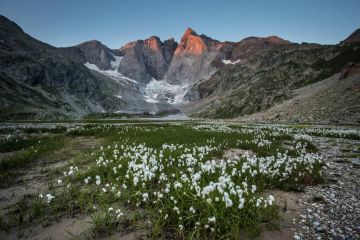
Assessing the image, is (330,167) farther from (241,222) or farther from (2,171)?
(2,171)

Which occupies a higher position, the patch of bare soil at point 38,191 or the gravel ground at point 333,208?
the gravel ground at point 333,208

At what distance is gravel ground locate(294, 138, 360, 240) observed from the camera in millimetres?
5691

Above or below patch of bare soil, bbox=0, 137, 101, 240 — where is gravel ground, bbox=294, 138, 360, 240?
above

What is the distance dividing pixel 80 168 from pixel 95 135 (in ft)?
47.5

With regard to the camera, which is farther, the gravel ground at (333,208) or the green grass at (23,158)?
the green grass at (23,158)

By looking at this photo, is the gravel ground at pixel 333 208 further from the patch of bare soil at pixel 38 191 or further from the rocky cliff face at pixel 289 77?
the rocky cliff face at pixel 289 77

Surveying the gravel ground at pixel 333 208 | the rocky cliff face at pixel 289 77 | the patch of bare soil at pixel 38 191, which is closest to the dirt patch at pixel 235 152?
the gravel ground at pixel 333 208

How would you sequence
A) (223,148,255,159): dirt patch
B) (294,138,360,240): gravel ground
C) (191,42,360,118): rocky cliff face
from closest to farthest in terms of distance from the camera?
(294,138,360,240): gravel ground < (223,148,255,159): dirt patch < (191,42,360,118): rocky cliff face

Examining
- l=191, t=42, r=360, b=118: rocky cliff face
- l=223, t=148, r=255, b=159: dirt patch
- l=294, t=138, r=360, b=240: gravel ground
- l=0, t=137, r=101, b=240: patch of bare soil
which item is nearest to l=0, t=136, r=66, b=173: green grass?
l=0, t=137, r=101, b=240: patch of bare soil

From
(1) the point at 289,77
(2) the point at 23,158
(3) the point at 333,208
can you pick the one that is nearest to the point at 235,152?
(3) the point at 333,208

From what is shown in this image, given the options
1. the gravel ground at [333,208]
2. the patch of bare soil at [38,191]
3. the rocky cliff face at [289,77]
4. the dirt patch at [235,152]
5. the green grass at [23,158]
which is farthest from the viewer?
the rocky cliff face at [289,77]

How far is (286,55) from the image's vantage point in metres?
174

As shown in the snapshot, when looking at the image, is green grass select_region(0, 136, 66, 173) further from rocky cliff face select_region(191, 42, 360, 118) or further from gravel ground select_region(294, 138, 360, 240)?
rocky cliff face select_region(191, 42, 360, 118)

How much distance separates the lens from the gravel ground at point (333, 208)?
569 cm
